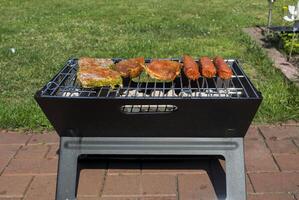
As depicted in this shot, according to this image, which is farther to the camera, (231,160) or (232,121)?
(231,160)

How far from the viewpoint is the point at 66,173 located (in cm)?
271

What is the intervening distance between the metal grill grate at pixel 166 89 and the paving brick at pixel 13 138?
0.91 metres

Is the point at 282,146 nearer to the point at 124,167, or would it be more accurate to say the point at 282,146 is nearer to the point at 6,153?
the point at 124,167

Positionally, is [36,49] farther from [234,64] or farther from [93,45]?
[234,64]

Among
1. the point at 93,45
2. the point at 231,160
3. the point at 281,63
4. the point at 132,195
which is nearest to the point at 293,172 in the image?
the point at 231,160

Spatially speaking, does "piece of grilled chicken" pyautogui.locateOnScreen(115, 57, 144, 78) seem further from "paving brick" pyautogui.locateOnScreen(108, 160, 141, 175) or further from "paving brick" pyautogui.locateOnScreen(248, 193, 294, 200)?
"paving brick" pyautogui.locateOnScreen(248, 193, 294, 200)

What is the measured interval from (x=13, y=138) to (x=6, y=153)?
9.6 inches

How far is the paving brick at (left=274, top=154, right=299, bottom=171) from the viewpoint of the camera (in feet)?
10.3

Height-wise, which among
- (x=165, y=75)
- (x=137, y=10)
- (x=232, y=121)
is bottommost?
(x=137, y=10)

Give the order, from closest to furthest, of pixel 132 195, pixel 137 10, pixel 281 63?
pixel 132 195, pixel 281 63, pixel 137 10

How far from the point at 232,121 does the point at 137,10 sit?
7.05 m

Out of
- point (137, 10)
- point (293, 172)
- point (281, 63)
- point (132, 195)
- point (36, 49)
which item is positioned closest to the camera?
point (132, 195)

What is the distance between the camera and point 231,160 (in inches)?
105

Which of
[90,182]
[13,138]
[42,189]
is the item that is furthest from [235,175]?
[13,138]
